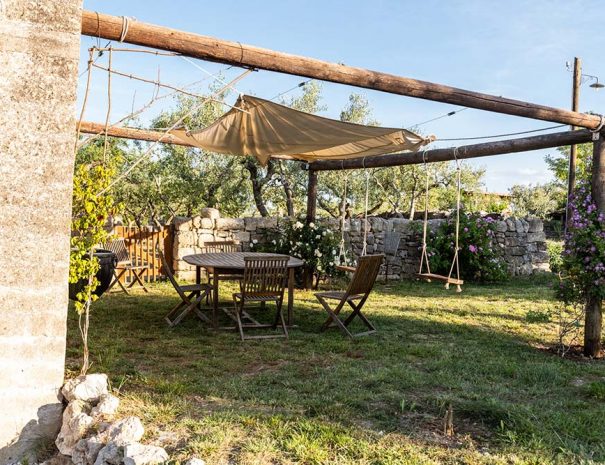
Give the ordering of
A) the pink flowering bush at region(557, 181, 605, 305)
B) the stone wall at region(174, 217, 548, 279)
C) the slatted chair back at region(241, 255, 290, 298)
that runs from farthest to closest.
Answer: the stone wall at region(174, 217, 548, 279) < the slatted chair back at region(241, 255, 290, 298) < the pink flowering bush at region(557, 181, 605, 305)

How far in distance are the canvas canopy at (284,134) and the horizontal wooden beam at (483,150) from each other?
0.52 m

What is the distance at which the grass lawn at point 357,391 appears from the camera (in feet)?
8.99

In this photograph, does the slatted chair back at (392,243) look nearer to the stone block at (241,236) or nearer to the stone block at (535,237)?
the stone block at (241,236)

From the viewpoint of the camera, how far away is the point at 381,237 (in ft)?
34.6

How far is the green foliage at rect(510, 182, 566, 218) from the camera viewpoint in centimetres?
2768

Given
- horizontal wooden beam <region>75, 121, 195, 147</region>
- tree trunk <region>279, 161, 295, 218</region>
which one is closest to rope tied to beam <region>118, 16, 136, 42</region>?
horizontal wooden beam <region>75, 121, 195, 147</region>

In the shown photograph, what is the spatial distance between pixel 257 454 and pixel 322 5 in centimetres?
814

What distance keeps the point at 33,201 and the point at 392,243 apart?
762 centimetres

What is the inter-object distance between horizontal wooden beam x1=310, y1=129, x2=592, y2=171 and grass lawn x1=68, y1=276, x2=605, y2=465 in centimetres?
201

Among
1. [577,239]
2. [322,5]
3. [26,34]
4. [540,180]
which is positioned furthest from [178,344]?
[540,180]

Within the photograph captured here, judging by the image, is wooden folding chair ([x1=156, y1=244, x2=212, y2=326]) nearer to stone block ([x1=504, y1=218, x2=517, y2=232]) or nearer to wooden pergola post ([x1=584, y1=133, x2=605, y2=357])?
wooden pergola post ([x1=584, y1=133, x2=605, y2=357])

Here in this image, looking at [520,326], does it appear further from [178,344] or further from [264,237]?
[264,237]

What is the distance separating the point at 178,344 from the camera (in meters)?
5.00

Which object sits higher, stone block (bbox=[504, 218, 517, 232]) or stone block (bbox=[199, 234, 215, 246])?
stone block (bbox=[504, 218, 517, 232])
